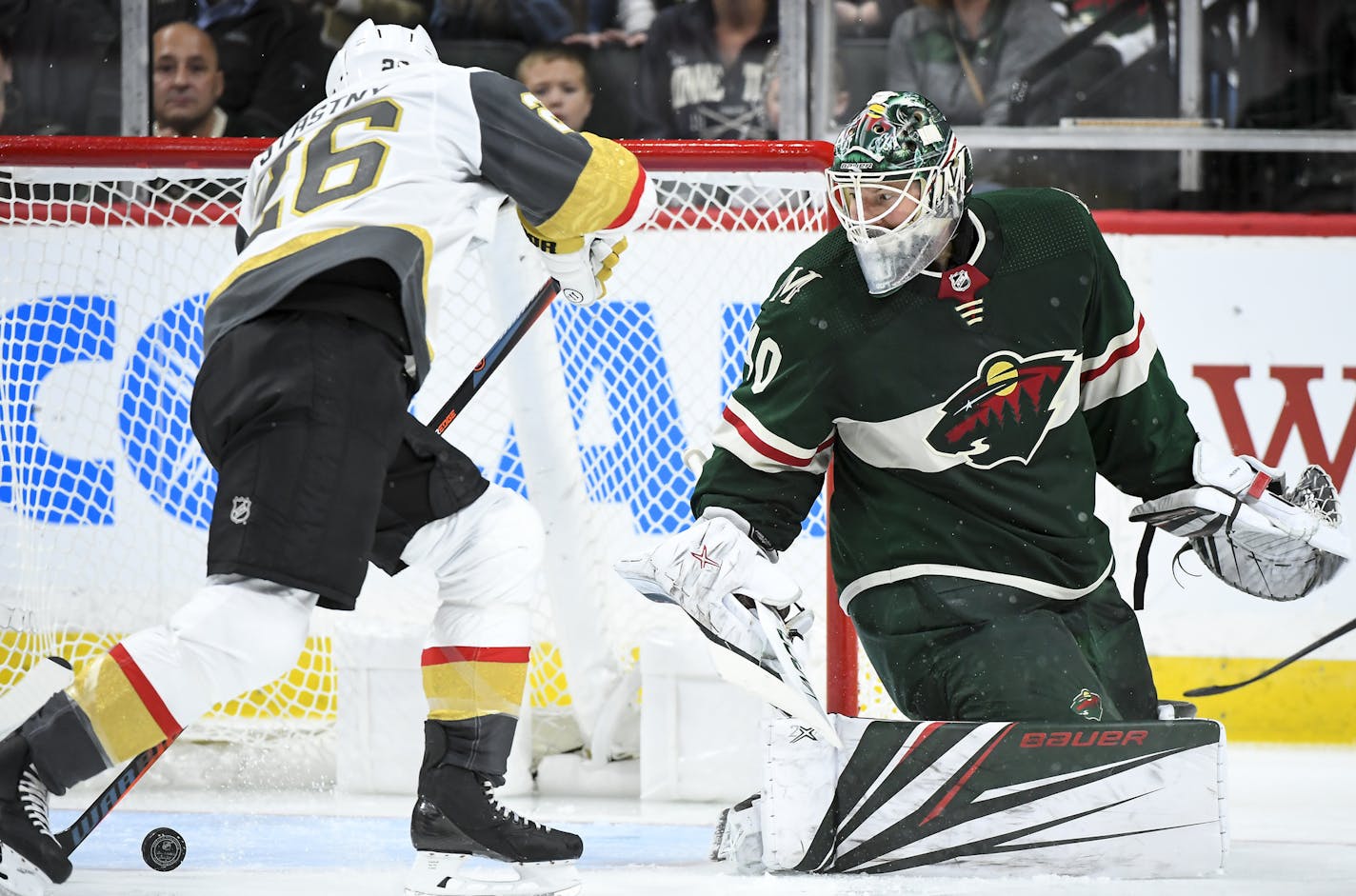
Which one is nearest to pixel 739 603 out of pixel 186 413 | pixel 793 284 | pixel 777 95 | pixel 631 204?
pixel 793 284

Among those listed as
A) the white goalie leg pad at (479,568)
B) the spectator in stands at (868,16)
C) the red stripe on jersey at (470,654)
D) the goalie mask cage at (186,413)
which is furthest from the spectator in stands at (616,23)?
the red stripe on jersey at (470,654)

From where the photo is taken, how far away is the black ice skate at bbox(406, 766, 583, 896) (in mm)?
1973

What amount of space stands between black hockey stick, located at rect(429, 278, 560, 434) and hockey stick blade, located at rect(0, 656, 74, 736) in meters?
0.66

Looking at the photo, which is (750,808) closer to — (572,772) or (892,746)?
(892,746)

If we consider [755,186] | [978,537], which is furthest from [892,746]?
[755,186]

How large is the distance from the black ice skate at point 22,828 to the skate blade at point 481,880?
0.44m

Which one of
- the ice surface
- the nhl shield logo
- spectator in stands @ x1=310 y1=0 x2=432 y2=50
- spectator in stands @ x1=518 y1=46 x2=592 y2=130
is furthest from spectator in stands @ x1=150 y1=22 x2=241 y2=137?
the nhl shield logo

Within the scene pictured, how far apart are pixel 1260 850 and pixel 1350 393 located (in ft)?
4.69

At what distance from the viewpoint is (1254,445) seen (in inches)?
131

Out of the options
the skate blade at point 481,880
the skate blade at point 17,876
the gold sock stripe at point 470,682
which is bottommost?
the skate blade at point 481,880

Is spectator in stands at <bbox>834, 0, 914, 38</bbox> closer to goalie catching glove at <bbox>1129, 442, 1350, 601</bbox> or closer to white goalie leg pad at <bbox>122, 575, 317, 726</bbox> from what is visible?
goalie catching glove at <bbox>1129, 442, 1350, 601</bbox>

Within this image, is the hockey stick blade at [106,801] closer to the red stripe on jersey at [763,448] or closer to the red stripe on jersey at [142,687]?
the red stripe on jersey at [142,687]

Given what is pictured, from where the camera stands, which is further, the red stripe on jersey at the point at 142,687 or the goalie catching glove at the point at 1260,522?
the goalie catching glove at the point at 1260,522

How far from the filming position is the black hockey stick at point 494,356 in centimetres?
234
